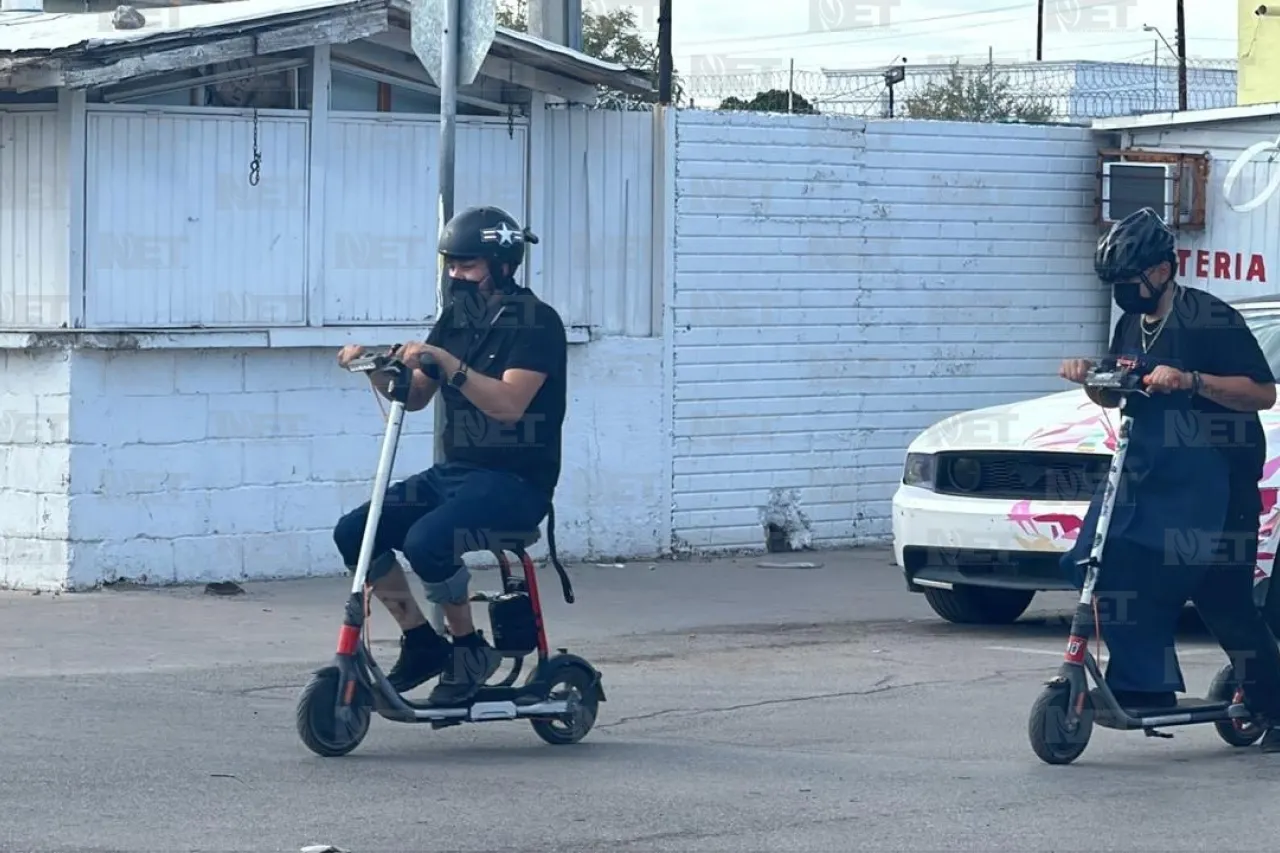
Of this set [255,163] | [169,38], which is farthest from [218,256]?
[169,38]

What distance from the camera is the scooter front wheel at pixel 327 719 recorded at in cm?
720

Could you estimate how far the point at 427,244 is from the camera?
1280 cm

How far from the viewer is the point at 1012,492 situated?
1043cm

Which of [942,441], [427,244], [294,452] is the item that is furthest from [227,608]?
[942,441]

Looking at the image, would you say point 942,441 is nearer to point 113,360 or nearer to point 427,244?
point 427,244

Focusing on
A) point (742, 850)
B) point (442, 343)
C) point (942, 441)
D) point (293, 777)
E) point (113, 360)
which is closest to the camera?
point (742, 850)

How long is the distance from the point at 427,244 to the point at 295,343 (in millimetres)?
1119

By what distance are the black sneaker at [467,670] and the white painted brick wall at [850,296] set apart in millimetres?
6371

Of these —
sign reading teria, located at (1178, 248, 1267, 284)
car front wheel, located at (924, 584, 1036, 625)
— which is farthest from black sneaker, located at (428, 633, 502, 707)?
sign reading teria, located at (1178, 248, 1267, 284)

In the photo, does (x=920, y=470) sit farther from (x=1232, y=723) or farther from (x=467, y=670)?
(x=467, y=670)

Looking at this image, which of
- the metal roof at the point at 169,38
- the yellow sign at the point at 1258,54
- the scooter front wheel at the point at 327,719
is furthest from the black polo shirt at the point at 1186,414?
the yellow sign at the point at 1258,54

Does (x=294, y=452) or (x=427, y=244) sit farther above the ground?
(x=427, y=244)
